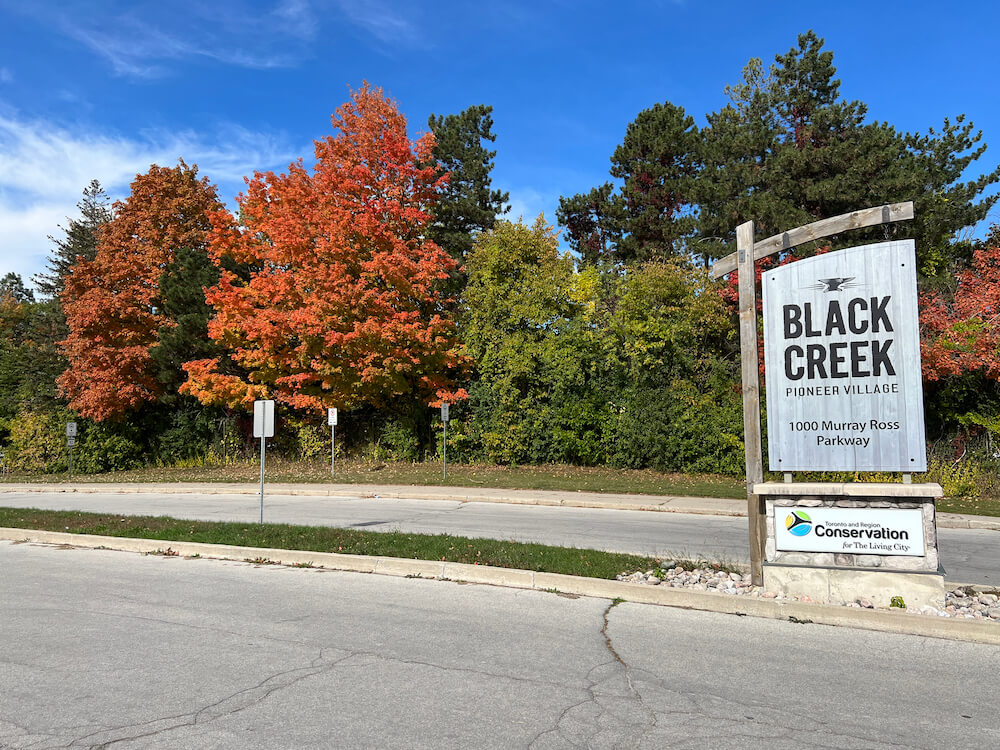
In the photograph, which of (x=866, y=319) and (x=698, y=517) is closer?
(x=866, y=319)

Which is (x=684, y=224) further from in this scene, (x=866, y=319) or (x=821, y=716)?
(x=821, y=716)

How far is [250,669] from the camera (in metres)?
5.26

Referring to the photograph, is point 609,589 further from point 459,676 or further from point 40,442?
point 40,442

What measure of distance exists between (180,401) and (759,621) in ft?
108

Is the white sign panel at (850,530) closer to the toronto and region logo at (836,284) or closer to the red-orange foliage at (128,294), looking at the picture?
the toronto and region logo at (836,284)

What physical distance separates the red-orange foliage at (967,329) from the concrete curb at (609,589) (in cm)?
1376

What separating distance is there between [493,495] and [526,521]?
14.3 ft

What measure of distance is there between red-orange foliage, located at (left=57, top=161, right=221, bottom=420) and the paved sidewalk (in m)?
7.78

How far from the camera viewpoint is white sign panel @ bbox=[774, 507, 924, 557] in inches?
271

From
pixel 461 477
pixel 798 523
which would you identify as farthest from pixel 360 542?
pixel 461 477

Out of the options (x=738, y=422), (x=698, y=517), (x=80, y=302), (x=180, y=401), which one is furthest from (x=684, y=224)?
(x=80, y=302)

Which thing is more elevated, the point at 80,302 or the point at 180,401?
the point at 80,302

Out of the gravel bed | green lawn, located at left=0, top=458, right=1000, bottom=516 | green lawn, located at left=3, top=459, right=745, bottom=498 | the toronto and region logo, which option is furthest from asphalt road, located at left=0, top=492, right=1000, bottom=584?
the toronto and region logo

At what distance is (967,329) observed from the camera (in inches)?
698
